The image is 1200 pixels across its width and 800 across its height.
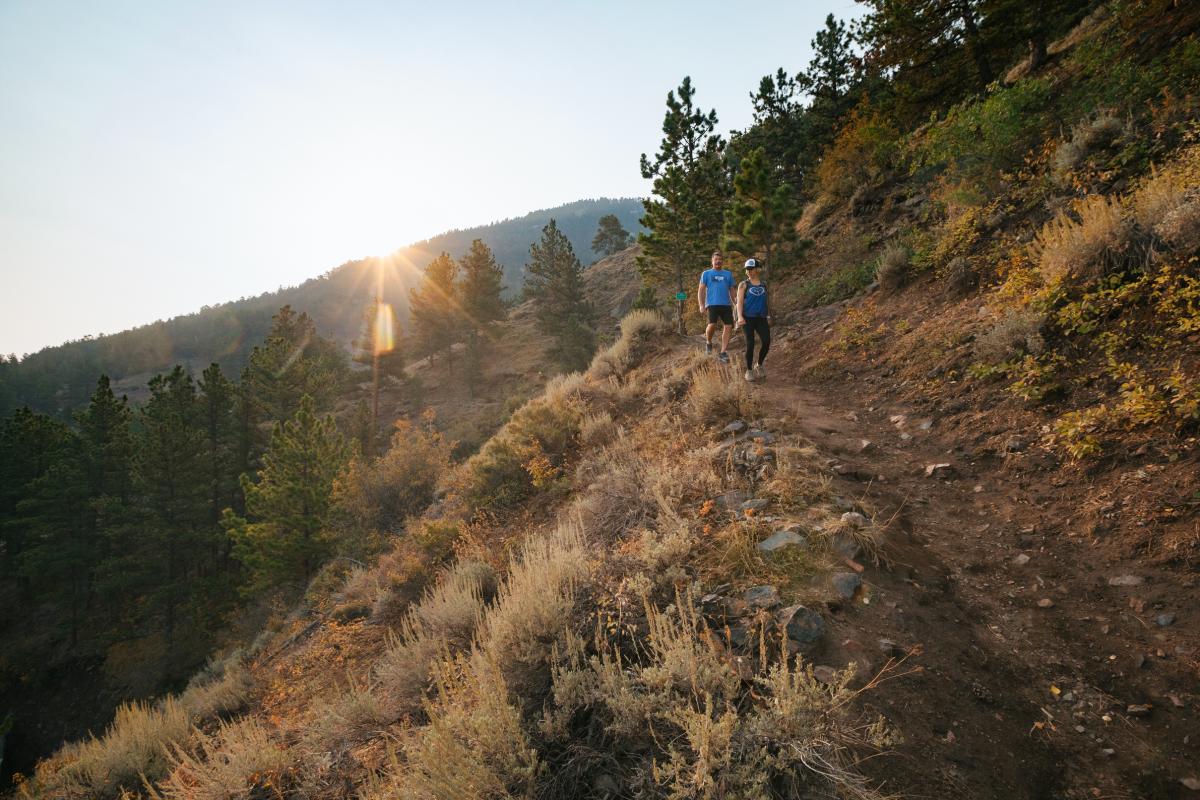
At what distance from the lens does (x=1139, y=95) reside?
817cm

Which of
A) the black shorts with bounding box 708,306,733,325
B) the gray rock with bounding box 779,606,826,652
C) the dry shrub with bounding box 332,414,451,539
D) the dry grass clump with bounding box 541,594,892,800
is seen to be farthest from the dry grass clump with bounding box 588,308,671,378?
the dry grass clump with bounding box 541,594,892,800

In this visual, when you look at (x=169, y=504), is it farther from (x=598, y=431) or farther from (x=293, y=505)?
(x=598, y=431)

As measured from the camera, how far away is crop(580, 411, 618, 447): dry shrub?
8789 mm

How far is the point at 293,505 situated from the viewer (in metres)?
18.8

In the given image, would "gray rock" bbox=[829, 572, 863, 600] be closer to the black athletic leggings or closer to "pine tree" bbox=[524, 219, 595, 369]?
the black athletic leggings

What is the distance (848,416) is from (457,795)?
6.56 metres

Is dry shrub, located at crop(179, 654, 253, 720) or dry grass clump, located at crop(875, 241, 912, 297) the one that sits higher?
dry grass clump, located at crop(875, 241, 912, 297)

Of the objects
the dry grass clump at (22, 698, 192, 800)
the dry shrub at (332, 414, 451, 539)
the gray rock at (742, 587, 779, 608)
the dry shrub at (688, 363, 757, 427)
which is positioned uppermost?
the dry shrub at (688, 363, 757, 427)

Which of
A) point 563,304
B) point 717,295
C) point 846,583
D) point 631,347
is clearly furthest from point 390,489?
point 563,304

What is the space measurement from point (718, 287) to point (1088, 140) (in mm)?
6275

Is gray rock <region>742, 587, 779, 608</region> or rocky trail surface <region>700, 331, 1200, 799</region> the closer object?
rocky trail surface <region>700, 331, 1200, 799</region>

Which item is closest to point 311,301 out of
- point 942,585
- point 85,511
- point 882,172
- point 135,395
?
point 135,395

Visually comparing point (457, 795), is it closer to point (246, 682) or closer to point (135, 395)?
point (246, 682)

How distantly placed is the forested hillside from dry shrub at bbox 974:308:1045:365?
0.04 meters
